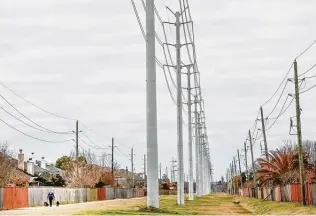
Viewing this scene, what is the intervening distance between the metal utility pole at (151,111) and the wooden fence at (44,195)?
2409 centimetres

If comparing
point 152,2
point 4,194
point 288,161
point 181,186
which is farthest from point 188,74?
point 152,2

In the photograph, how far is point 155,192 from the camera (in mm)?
30375

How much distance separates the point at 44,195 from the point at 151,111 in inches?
1453

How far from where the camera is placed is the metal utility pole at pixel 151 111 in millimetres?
29984

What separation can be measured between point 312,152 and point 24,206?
5090 inches

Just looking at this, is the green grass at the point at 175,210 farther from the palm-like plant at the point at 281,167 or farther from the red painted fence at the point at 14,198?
the red painted fence at the point at 14,198

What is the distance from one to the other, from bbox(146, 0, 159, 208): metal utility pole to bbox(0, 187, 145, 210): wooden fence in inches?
948

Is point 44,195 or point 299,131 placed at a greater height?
point 299,131

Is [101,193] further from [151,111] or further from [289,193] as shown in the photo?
[151,111]

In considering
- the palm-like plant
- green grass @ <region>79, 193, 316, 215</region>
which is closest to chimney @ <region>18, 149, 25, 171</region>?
green grass @ <region>79, 193, 316, 215</region>

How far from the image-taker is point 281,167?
6200 centimetres

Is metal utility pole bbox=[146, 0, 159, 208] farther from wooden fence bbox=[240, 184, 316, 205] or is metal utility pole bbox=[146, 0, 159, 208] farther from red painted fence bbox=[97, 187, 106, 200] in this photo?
red painted fence bbox=[97, 187, 106, 200]

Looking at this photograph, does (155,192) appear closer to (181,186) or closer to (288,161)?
(181,186)

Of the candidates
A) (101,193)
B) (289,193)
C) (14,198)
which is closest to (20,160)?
(101,193)
